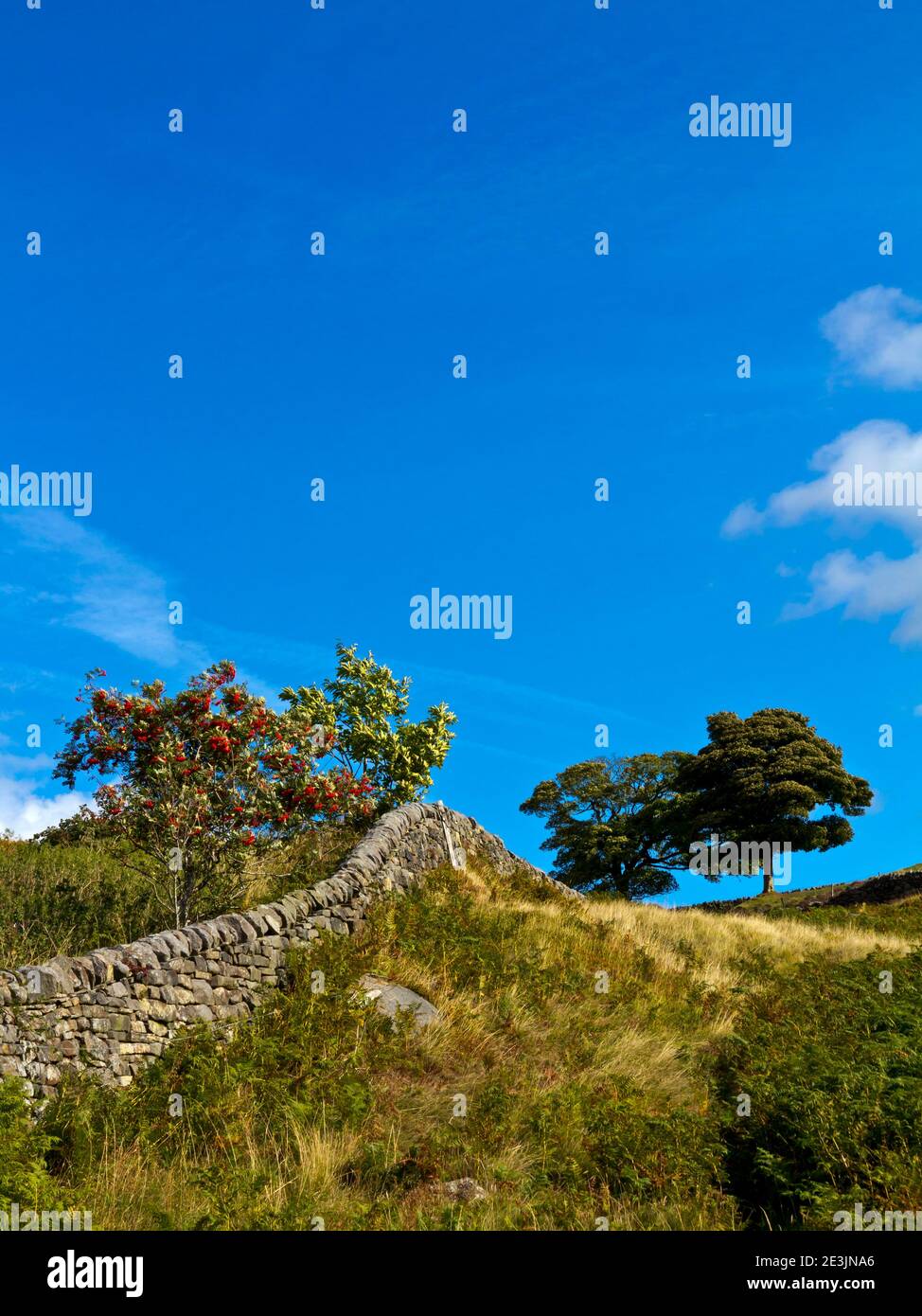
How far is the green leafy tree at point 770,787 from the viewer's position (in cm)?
4378

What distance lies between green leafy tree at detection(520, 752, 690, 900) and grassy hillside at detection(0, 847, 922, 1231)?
3240cm

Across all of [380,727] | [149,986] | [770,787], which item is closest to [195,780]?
[149,986]

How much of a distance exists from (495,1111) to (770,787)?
3561 cm

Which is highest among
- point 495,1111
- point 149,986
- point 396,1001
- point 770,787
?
point 770,787

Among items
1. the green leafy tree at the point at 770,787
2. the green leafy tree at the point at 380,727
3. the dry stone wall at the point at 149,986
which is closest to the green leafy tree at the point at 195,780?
the dry stone wall at the point at 149,986

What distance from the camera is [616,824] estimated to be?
49188 mm

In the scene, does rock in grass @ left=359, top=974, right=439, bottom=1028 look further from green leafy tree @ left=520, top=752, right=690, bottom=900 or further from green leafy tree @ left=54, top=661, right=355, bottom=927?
green leafy tree @ left=520, top=752, right=690, bottom=900

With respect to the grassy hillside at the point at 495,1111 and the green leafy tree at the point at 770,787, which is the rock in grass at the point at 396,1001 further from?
the green leafy tree at the point at 770,787

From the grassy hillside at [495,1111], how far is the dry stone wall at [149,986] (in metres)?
0.36

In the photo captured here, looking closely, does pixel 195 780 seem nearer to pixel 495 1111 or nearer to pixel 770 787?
pixel 495 1111

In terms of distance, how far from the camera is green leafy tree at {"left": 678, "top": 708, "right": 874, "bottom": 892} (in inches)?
1724
